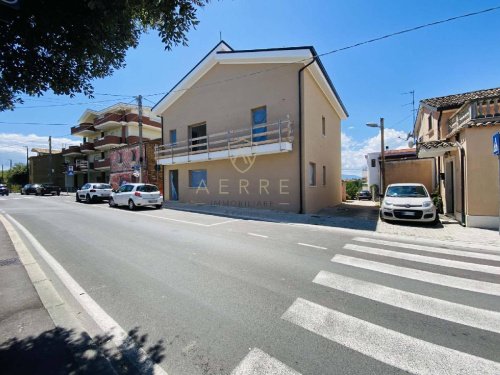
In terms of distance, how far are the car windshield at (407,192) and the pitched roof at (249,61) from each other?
716cm

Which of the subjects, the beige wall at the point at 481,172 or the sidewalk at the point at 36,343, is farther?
the beige wall at the point at 481,172

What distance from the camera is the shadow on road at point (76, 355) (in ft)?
7.81

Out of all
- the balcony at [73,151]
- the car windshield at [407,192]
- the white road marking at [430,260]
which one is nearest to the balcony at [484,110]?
the car windshield at [407,192]

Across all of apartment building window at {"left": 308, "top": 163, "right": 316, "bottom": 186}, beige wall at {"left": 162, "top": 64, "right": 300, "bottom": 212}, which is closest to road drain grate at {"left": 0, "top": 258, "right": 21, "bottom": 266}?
beige wall at {"left": 162, "top": 64, "right": 300, "bottom": 212}

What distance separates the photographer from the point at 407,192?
37.4ft

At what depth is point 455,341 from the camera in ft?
9.05

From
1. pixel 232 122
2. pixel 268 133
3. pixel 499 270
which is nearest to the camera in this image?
pixel 499 270

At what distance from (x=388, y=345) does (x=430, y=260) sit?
3.80 m

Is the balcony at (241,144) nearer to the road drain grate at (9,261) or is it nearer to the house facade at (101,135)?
the road drain grate at (9,261)

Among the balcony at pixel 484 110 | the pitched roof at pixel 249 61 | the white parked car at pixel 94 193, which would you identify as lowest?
the white parked car at pixel 94 193

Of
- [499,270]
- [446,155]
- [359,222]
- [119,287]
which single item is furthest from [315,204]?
[119,287]

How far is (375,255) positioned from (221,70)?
14887 mm

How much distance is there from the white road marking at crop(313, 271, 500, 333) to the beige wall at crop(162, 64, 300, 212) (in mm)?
9413

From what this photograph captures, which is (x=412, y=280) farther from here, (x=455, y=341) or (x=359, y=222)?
(x=359, y=222)
